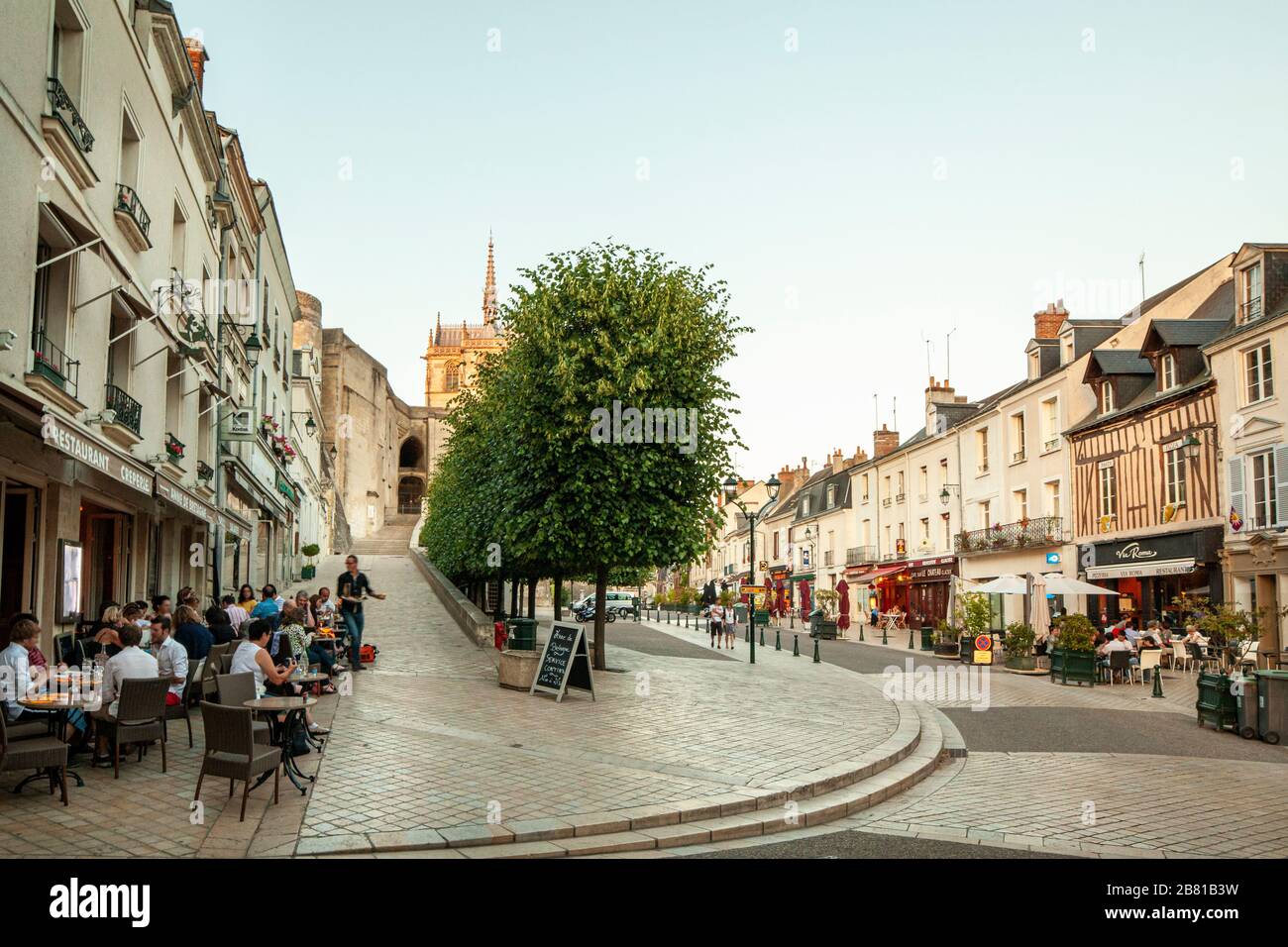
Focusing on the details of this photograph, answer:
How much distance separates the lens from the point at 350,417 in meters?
58.6

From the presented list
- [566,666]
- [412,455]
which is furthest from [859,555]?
[412,455]

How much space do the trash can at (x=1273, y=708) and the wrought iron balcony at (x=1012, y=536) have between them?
17433 millimetres

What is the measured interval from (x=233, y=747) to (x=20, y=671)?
2029 mm

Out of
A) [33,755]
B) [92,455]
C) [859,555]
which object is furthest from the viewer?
[859,555]

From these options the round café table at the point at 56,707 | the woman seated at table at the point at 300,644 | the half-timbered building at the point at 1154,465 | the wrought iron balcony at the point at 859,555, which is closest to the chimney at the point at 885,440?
the wrought iron balcony at the point at 859,555

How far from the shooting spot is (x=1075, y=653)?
18062 mm

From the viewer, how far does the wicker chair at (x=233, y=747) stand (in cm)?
624

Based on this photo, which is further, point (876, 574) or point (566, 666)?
point (876, 574)

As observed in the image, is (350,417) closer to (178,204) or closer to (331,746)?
(178,204)

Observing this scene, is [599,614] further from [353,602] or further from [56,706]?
[56,706]

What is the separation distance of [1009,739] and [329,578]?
93.9 ft

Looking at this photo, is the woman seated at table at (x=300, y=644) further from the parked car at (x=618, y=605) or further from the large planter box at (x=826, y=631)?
the parked car at (x=618, y=605)

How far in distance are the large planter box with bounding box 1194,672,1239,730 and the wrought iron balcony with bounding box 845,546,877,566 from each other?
1179 inches
